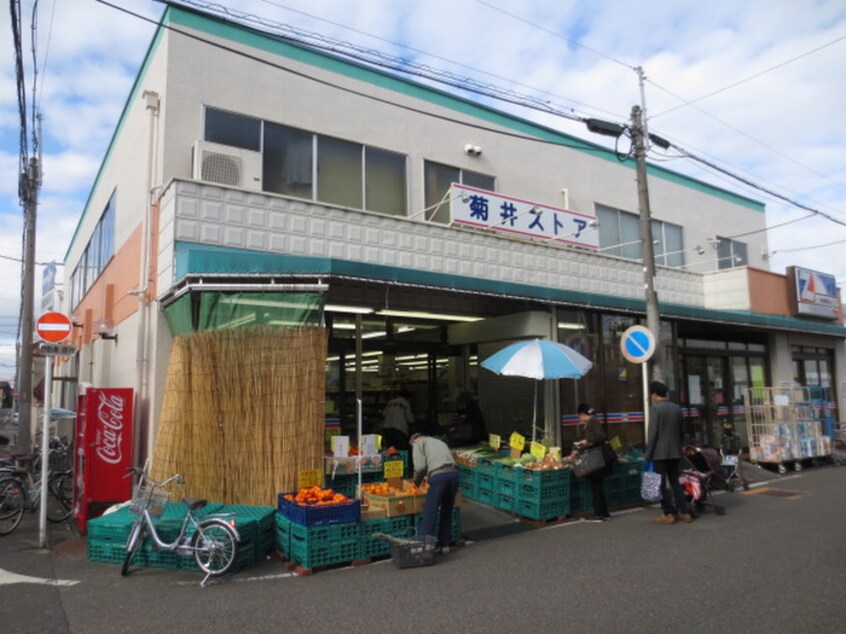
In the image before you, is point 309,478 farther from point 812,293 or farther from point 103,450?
point 812,293

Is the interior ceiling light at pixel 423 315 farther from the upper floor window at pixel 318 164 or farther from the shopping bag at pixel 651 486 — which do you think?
the shopping bag at pixel 651 486

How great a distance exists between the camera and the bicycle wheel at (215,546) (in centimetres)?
624

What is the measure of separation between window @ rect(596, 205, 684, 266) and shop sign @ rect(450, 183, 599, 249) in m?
1.64

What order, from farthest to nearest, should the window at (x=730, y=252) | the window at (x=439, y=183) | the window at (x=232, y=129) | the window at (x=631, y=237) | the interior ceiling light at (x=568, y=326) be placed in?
1. the window at (x=730, y=252)
2. the window at (x=631, y=237)
3. the window at (x=439, y=183)
4. the interior ceiling light at (x=568, y=326)
5. the window at (x=232, y=129)

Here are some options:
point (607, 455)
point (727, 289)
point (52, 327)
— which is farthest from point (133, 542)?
point (727, 289)

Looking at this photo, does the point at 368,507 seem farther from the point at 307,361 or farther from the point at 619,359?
the point at 619,359

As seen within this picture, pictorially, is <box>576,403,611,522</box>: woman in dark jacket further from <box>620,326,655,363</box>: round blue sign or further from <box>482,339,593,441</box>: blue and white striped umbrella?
<box>620,326,655,363</box>: round blue sign

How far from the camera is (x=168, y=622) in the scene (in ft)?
16.7

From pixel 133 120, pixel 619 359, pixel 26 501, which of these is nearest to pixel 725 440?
pixel 619 359

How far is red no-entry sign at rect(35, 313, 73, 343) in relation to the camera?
27.1ft

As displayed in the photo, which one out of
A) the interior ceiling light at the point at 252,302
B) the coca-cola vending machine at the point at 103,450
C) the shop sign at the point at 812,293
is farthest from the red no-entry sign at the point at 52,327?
the shop sign at the point at 812,293

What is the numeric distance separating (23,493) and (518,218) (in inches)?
381

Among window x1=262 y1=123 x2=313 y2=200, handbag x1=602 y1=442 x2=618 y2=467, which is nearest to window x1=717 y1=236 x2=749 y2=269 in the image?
handbag x1=602 y1=442 x2=618 y2=467

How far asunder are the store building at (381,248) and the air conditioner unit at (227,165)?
0.09ft
